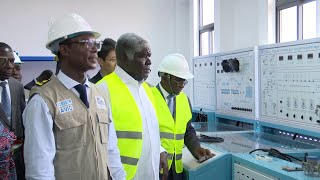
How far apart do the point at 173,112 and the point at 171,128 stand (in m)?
0.12

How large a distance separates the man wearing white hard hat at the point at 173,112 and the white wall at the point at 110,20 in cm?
363

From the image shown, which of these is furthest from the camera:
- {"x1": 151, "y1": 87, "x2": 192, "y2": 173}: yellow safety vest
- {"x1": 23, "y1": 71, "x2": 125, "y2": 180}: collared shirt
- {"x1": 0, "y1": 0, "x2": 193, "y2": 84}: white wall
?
{"x1": 0, "y1": 0, "x2": 193, "y2": 84}: white wall

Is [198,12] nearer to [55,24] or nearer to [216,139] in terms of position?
[216,139]

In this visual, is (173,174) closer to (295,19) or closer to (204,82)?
(204,82)

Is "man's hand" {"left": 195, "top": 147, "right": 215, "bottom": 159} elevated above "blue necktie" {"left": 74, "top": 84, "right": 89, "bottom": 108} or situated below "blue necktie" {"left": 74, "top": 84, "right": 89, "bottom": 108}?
below

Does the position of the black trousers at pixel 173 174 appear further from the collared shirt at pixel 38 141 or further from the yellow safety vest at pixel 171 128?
the collared shirt at pixel 38 141

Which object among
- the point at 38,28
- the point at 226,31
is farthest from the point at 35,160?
the point at 38,28

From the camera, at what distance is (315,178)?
1572 mm

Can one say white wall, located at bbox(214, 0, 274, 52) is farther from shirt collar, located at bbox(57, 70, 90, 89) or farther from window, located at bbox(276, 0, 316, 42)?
shirt collar, located at bbox(57, 70, 90, 89)

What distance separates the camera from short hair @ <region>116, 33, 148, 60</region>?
64.9 inches

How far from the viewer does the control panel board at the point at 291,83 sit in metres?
2.34

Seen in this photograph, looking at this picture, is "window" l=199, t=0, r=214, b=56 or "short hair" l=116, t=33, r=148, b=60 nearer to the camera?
"short hair" l=116, t=33, r=148, b=60

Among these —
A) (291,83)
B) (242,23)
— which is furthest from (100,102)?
(242,23)

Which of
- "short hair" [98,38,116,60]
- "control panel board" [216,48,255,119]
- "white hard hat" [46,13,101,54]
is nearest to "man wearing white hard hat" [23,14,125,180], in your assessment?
"white hard hat" [46,13,101,54]
